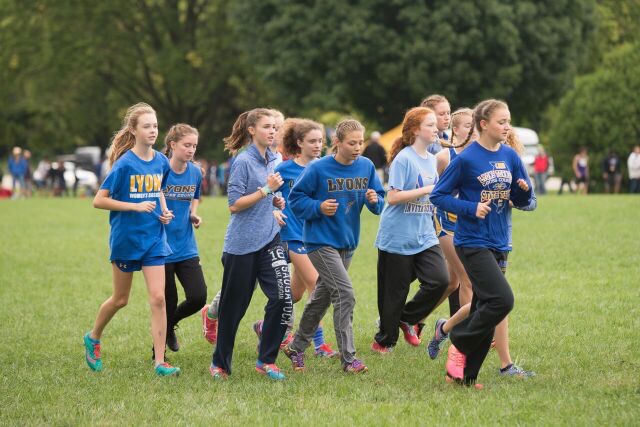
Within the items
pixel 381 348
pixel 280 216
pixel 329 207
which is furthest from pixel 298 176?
pixel 381 348

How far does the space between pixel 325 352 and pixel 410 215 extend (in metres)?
1.37

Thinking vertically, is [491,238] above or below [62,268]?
above

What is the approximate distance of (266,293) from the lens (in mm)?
8156

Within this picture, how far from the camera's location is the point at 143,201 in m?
8.28

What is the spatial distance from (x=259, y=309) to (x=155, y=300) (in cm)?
392

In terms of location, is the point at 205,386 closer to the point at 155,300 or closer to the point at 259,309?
the point at 155,300

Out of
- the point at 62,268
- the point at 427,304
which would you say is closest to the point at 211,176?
the point at 62,268

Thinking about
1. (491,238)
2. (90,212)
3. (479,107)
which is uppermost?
(479,107)

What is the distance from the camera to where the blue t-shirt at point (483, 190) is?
7.44 m

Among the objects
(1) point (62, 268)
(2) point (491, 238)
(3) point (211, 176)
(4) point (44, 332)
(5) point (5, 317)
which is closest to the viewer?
(2) point (491, 238)

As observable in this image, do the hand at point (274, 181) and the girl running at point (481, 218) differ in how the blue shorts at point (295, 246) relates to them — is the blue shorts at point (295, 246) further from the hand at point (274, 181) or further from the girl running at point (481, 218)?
the girl running at point (481, 218)

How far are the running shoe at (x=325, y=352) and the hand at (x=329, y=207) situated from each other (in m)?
1.55

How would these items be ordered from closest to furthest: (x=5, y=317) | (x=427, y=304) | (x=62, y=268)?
(x=427, y=304)
(x=5, y=317)
(x=62, y=268)

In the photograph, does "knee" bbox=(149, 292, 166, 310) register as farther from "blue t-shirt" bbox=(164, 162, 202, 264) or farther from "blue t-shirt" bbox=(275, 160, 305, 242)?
"blue t-shirt" bbox=(275, 160, 305, 242)
